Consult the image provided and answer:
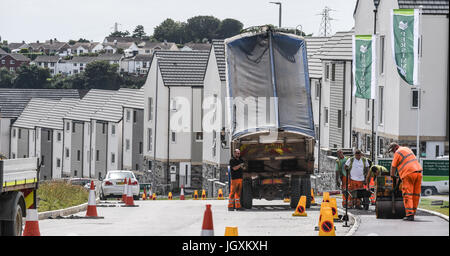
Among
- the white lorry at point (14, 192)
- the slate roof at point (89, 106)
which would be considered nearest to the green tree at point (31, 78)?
the slate roof at point (89, 106)

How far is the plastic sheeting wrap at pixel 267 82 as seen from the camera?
91.2 ft

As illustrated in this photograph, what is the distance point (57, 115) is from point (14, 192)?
8314 cm

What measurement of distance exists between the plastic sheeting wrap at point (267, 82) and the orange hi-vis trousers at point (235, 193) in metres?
1.39

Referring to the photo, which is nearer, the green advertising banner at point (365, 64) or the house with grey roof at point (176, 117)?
the green advertising banner at point (365, 64)

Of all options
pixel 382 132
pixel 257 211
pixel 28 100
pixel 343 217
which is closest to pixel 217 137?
pixel 382 132

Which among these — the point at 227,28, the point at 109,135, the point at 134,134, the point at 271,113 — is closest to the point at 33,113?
the point at 109,135

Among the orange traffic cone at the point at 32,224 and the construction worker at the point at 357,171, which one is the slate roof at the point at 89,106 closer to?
the construction worker at the point at 357,171

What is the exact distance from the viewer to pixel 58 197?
29.9 meters

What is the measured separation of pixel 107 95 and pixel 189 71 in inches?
983

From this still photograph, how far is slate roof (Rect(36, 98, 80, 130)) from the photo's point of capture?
97.4 metres

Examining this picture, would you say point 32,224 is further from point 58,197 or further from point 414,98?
point 414,98

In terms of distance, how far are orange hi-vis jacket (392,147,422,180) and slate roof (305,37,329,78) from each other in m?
38.2

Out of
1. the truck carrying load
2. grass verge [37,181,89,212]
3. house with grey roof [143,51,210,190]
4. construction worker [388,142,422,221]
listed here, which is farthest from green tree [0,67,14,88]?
construction worker [388,142,422,221]
